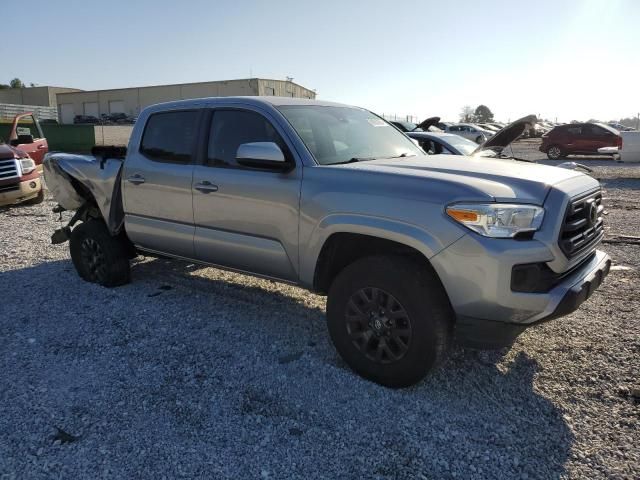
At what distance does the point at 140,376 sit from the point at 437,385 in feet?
6.73

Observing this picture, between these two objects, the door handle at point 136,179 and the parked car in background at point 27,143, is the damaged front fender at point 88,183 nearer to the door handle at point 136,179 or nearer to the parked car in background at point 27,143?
the door handle at point 136,179

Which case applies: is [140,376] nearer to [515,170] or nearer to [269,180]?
[269,180]

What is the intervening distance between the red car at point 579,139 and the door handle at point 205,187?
21515mm

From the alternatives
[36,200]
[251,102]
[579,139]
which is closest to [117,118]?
[579,139]

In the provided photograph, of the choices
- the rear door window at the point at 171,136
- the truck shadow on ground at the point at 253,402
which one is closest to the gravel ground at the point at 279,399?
the truck shadow on ground at the point at 253,402

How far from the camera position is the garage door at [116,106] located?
61188mm

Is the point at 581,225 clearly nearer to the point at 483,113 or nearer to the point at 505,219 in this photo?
the point at 505,219

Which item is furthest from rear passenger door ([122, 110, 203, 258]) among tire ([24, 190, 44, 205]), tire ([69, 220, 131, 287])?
tire ([24, 190, 44, 205])

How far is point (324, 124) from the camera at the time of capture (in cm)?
418

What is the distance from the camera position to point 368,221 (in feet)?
10.7

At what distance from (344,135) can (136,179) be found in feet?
6.87

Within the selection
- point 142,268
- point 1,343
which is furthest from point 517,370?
point 142,268

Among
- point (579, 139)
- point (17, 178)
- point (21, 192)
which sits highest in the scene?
point (579, 139)

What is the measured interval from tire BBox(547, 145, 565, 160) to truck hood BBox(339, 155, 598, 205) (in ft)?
68.2
